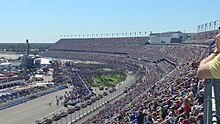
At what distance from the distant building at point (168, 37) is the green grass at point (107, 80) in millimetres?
27125

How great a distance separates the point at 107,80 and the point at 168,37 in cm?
3586

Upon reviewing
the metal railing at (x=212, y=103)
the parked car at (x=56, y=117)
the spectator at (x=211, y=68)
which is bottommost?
the parked car at (x=56, y=117)

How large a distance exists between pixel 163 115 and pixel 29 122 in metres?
23.8

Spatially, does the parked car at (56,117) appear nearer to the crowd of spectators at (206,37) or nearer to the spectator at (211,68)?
the crowd of spectators at (206,37)

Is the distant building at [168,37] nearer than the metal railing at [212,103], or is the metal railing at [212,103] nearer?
the metal railing at [212,103]

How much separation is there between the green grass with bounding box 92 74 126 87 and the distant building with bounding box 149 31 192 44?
89.0ft

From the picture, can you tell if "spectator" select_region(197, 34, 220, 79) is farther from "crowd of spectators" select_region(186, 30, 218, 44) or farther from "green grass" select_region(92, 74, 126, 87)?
"green grass" select_region(92, 74, 126, 87)

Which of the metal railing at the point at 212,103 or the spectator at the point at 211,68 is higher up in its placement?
the spectator at the point at 211,68

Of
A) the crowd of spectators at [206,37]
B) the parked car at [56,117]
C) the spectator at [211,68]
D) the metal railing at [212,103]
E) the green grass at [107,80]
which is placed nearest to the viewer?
the spectator at [211,68]

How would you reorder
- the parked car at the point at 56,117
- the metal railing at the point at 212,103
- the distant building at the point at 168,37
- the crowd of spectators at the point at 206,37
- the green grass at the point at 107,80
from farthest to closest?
1. the distant building at the point at 168,37
2. the green grass at the point at 107,80
3. the crowd of spectators at the point at 206,37
4. the parked car at the point at 56,117
5. the metal railing at the point at 212,103

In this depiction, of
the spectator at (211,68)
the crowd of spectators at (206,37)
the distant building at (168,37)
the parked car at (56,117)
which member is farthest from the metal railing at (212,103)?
the distant building at (168,37)

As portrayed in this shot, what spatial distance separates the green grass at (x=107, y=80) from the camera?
188ft

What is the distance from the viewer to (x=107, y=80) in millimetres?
61406

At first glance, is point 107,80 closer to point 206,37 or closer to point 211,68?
point 206,37
